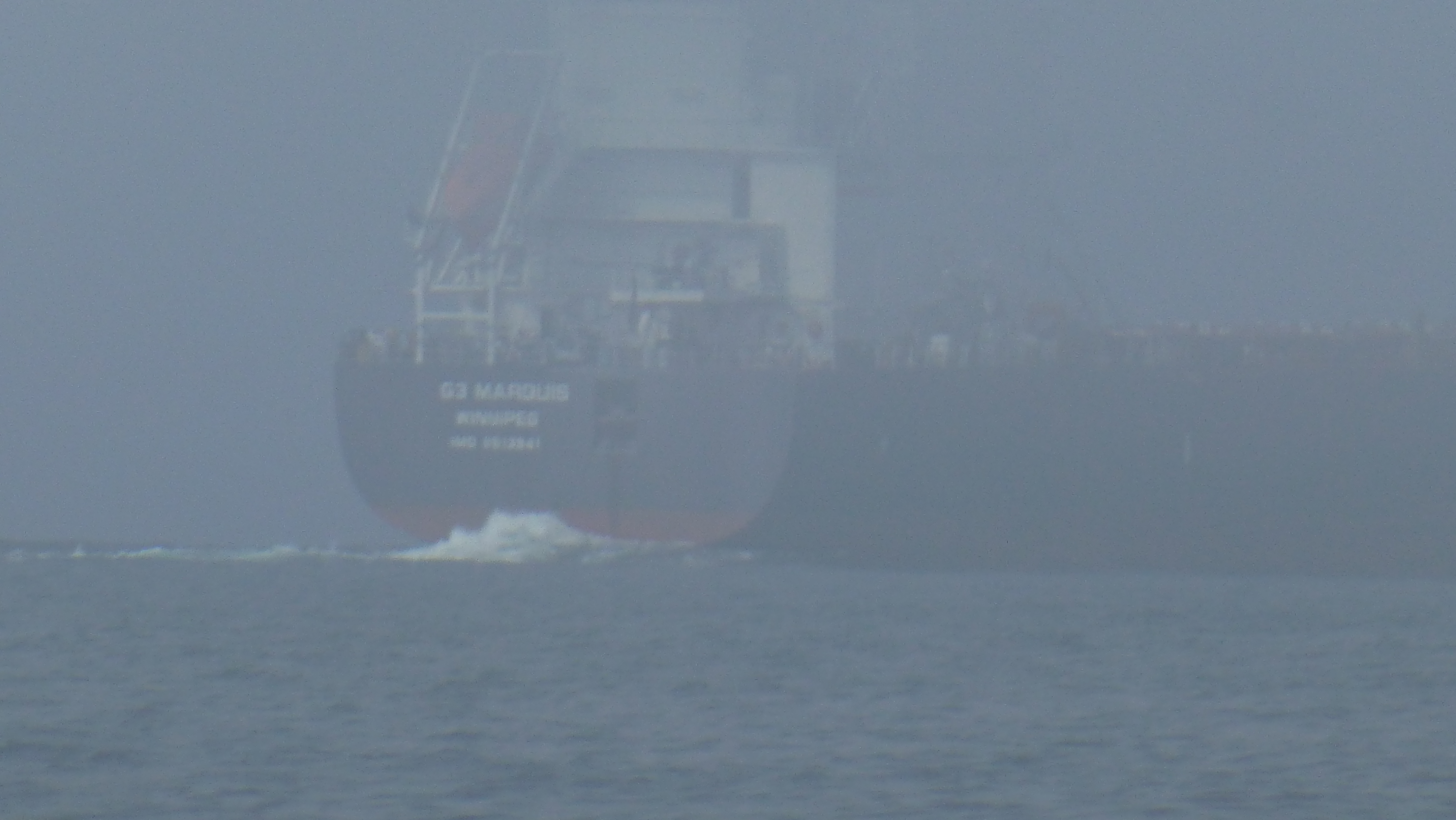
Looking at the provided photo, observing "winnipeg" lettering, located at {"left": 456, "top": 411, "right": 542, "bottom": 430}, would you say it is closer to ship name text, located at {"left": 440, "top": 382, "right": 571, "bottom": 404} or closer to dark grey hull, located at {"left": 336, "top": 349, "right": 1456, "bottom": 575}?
dark grey hull, located at {"left": 336, "top": 349, "right": 1456, "bottom": 575}

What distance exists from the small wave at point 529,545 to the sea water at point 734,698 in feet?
7.60

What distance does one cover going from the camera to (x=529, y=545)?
3738 cm

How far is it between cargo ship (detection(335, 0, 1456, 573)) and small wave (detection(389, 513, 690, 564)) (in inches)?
6.8

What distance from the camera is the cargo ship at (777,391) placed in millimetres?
33156

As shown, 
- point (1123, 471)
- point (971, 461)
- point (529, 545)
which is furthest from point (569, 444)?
point (1123, 471)

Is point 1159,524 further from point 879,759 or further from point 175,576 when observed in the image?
point 879,759

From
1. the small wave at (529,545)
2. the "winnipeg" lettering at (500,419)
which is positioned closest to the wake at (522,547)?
the small wave at (529,545)

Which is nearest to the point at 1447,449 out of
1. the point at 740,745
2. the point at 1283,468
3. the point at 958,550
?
the point at 1283,468

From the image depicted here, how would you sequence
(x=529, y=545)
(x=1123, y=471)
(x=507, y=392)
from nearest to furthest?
(x=1123, y=471)
(x=529, y=545)
(x=507, y=392)

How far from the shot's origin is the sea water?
1598cm

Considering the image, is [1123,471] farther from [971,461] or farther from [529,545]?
[529,545]

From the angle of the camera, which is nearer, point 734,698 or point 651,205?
point 734,698

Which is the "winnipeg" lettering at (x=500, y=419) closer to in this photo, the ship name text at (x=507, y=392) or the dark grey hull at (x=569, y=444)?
the dark grey hull at (x=569, y=444)

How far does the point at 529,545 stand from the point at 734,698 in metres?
16.9
